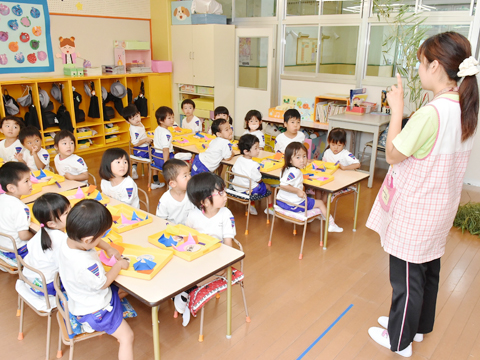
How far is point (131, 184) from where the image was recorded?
3.31m

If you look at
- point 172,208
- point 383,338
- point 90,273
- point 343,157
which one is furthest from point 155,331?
point 343,157

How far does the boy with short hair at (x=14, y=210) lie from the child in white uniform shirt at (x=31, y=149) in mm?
1472

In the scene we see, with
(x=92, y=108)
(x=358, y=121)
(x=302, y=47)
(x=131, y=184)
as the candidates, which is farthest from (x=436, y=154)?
(x=92, y=108)

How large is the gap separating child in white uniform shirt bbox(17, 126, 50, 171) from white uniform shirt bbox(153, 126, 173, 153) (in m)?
1.30

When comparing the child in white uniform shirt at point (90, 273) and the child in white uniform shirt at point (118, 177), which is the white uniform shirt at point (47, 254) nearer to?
the child in white uniform shirt at point (90, 273)

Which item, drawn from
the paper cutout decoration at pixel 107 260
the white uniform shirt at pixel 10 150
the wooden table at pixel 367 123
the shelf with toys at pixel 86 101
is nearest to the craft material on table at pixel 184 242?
the paper cutout decoration at pixel 107 260

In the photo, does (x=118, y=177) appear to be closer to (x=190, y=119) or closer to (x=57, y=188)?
(x=57, y=188)

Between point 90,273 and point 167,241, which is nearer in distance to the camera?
point 90,273

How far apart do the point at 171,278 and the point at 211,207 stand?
71cm

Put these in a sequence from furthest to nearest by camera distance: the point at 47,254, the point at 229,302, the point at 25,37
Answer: the point at 25,37 → the point at 229,302 → the point at 47,254

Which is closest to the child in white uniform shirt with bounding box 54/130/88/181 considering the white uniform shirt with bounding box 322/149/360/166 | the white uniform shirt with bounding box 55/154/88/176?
the white uniform shirt with bounding box 55/154/88/176

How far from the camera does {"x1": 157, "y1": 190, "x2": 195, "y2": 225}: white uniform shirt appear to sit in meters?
2.99

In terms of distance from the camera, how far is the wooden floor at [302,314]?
2465 millimetres

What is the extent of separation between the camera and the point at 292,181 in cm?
356
